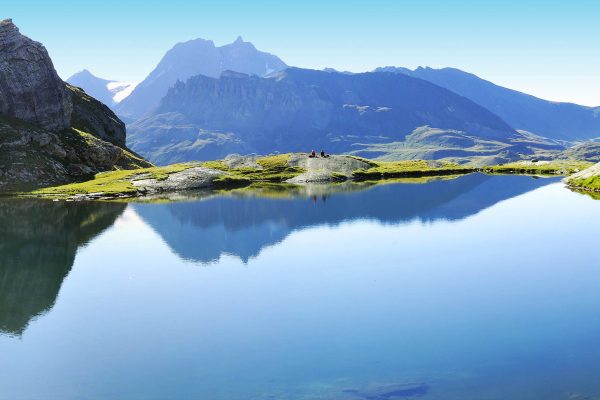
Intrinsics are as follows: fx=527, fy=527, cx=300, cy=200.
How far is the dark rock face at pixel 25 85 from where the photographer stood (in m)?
186

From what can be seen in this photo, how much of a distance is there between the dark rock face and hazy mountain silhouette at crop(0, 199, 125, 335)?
67027mm

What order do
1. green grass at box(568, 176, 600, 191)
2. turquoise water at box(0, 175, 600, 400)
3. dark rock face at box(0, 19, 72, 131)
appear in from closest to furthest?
turquoise water at box(0, 175, 600, 400) < green grass at box(568, 176, 600, 191) < dark rock face at box(0, 19, 72, 131)

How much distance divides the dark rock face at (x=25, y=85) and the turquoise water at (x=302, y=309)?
10416 centimetres

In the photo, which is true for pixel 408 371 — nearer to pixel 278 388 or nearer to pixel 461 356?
pixel 461 356

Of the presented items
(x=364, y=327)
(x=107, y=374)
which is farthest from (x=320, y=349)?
(x=107, y=374)

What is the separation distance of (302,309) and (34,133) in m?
158

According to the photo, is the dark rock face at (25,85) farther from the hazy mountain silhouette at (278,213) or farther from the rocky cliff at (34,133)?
the hazy mountain silhouette at (278,213)

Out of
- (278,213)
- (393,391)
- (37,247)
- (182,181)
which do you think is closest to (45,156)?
(182,181)

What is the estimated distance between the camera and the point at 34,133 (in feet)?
576

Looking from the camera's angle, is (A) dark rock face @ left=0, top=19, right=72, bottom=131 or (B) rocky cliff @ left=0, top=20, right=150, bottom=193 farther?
(A) dark rock face @ left=0, top=19, right=72, bottom=131

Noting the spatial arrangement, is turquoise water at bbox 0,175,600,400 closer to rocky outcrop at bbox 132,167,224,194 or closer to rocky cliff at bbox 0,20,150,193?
rocky outcrop at bbox 132,167,224,194

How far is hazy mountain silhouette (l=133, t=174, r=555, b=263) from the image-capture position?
86.7 metres

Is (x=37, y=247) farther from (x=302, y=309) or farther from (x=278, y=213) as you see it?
(x=302, y=309)

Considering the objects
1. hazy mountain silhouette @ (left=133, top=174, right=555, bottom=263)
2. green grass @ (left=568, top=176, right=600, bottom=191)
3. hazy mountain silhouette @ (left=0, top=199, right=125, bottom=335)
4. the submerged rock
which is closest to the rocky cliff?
hazy mountain silhouette @ (left=0, top=199, right=125, bottom=335)
